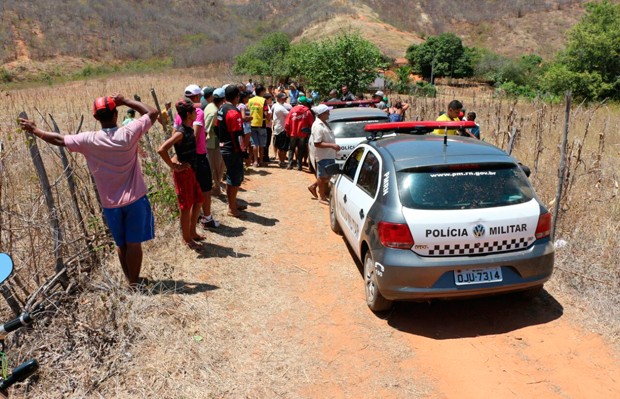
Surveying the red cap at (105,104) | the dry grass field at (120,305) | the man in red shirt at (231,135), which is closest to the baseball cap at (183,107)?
the man in red shirt at (231,135)

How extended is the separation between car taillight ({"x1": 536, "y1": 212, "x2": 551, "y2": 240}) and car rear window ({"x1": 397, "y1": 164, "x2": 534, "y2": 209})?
0.20 meters

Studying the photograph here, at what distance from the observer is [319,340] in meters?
4.10

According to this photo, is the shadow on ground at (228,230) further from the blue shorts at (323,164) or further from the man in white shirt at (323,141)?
the blue shorts at (323,164)

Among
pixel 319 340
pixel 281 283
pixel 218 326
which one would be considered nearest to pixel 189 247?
pixel 281 283

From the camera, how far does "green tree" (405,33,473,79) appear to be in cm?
4344

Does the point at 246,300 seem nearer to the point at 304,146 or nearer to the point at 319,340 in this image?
the point at 319,340

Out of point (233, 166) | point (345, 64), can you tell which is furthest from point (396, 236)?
point (345, 64)

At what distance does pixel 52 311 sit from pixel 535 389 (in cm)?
387

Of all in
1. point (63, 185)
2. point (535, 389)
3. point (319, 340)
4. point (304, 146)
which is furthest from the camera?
point (304, 146)

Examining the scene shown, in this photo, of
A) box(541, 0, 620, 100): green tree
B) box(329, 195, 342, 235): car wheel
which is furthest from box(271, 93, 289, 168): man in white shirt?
box(541, 0, 620, 100): green tree

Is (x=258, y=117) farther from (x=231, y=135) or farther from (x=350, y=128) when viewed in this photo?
(x=231, y=135)

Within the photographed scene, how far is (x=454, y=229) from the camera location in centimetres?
386

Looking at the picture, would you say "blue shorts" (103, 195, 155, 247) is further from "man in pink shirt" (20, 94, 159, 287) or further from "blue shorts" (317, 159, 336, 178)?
"blue shorts" (317, 159, 336, 178)

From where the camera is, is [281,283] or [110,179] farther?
[281,283]
